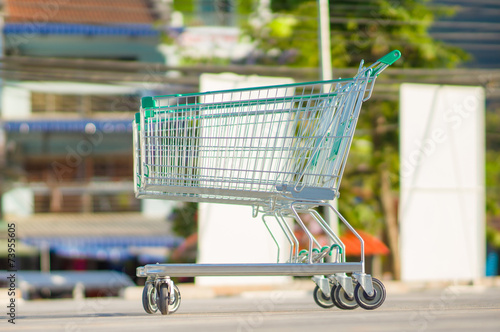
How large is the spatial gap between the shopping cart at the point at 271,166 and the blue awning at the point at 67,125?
16897 millimetres

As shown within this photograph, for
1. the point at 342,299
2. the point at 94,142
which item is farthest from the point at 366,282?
the point at 94,142

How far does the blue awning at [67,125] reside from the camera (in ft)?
70.8

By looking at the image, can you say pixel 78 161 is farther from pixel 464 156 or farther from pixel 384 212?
pixel 464 156

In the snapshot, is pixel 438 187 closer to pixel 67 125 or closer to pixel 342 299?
pixel 342 299

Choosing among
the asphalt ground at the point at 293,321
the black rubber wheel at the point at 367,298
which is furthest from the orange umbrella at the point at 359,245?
the black rubber wheel at the point at 367,298

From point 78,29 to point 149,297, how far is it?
1840 cm

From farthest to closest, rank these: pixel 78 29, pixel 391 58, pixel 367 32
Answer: pixel 78 29 < pixel 367 32 < pixel 391 58

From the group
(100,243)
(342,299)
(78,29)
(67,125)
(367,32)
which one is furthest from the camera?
(78,29)

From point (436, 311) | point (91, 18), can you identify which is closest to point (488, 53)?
point (91, 18)

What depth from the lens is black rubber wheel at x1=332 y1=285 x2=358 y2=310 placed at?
15.9 ft

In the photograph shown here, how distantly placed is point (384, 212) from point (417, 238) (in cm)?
465

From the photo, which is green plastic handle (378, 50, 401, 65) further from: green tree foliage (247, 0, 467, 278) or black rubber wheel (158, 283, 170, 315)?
green tree foliage (247, 0, 467, 278)

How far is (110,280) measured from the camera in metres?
18.5

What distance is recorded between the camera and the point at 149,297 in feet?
15.5
